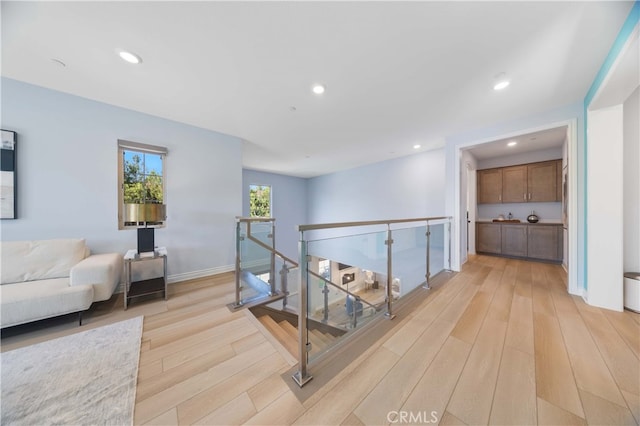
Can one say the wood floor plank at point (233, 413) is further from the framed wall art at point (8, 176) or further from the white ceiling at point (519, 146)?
the white ceiling at point (519, 146)

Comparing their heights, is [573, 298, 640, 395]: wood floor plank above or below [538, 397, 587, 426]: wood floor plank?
above

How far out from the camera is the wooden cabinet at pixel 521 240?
4.12m

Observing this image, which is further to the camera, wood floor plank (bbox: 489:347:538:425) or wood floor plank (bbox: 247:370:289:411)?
wood floor plank (bbox: 247:370:289:411)

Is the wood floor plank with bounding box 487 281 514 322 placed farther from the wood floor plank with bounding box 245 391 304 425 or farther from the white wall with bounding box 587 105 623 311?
the wood floor plank with bounding box 245 391 304 425

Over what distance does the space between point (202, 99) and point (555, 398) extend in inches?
162

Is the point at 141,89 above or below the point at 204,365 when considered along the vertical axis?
above

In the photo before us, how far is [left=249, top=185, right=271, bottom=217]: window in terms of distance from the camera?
21.6 ft

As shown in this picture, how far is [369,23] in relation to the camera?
5.02 ft

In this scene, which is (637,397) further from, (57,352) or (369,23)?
(57,352)

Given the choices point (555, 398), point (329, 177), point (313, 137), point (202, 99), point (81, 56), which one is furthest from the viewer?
point (329, 177)

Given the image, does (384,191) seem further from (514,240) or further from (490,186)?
(514,240)

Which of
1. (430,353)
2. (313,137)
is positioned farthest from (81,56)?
(430,353)

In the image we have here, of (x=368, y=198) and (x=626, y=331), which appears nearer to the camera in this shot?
(x=626, y=331)

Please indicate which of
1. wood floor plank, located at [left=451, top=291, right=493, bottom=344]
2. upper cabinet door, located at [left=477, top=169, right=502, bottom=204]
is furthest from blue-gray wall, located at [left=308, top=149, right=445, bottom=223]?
wood floor plank, located at [left=451, top=291, right=493, bottom=344]
